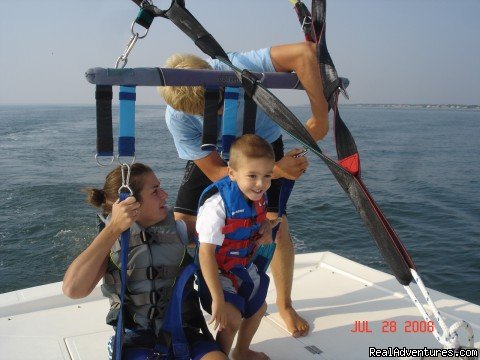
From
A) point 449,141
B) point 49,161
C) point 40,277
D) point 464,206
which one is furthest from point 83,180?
point 449,141

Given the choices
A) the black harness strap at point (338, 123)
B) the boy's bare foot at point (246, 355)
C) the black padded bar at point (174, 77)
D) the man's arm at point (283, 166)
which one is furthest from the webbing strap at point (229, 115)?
the boy's bare foot at point (246, 355)

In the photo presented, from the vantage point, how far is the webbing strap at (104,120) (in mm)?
1752

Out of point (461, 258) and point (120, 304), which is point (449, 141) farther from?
point (120, 304)

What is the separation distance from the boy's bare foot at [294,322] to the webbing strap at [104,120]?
1425mm

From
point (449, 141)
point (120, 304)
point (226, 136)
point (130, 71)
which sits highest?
point (130, 71)

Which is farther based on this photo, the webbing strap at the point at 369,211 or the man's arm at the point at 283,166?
the man's arm at the point at 283,166

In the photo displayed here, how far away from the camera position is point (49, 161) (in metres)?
13.6

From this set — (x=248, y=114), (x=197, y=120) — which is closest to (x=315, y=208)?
(x=197, y=120)

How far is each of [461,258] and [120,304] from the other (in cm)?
671

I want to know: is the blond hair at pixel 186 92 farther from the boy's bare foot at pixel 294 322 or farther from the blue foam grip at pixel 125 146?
the boy's bare foot at pixel 294 322

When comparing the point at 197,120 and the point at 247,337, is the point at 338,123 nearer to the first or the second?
the point at 197,120

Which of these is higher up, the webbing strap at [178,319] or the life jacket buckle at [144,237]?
the life jacket buckle at [144,237]

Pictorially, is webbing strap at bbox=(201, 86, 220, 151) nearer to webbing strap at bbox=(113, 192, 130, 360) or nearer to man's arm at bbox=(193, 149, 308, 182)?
man's arm at bbox=(193, 149, 308, 182)
